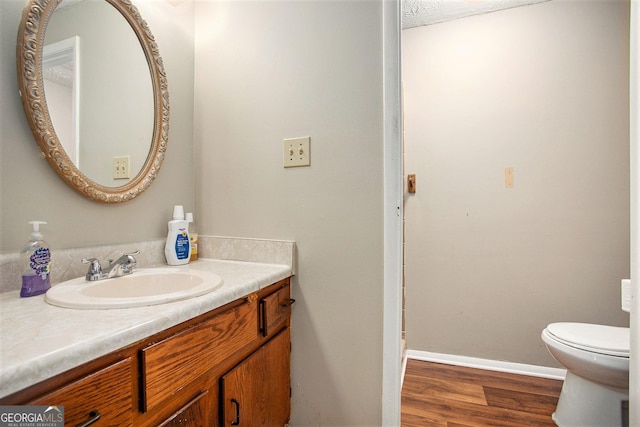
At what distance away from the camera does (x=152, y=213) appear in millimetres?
1144

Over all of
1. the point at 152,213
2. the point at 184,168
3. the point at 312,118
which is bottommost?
the point at 152,213

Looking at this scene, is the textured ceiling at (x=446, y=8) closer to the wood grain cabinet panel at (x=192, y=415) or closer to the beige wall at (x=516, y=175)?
the beige wall at (x=516, y=175)

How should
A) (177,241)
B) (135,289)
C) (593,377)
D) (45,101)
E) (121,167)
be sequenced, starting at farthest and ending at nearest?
(593,377), (177,241), (121,167), (135,289), (45,101)

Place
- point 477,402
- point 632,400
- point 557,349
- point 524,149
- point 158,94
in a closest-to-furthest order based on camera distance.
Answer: point 632,400 → point 158,94 → point 557,349 → point 477,402 → point 524,149

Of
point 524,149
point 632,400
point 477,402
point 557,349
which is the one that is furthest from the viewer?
point 524,149

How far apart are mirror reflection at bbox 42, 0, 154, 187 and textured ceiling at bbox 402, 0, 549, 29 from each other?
1586 millimetres

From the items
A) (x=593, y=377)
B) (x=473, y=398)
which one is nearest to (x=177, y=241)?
(x=473, y=398)

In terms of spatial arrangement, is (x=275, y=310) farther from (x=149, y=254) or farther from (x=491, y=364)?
(x=491, y=364)

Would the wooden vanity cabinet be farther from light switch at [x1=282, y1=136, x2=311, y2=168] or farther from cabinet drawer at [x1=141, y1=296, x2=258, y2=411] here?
light switch at [x1=282, y1=136, x2=311, y2=168]

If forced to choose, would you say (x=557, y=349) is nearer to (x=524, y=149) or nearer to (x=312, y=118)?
(x=524, y=149)

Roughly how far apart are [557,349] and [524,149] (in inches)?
44.6

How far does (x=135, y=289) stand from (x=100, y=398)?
484 millimetres

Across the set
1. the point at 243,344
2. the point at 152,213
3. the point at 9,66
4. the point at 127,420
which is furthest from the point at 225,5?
the point at 127,420

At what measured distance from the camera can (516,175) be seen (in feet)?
6.11
